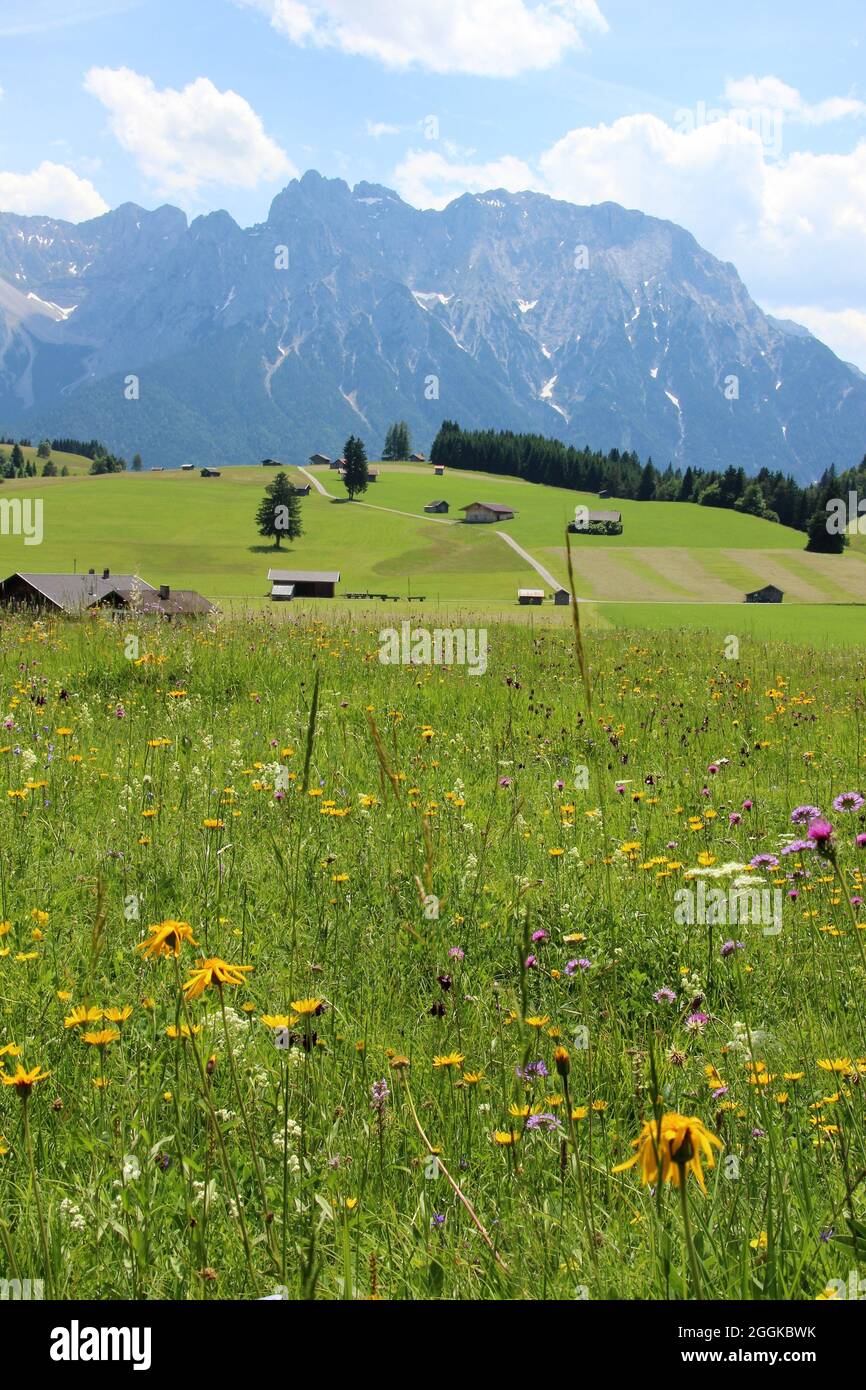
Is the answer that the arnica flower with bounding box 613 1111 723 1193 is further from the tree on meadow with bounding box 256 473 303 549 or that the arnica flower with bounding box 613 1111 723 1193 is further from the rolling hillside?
the tree on meadow with bounding box 256 473 303 549

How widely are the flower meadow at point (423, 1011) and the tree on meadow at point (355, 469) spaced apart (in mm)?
157522

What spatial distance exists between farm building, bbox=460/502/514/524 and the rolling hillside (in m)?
2.90

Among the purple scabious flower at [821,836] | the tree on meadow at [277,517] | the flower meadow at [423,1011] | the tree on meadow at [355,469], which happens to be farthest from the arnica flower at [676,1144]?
the tree on meadow at [355,469]

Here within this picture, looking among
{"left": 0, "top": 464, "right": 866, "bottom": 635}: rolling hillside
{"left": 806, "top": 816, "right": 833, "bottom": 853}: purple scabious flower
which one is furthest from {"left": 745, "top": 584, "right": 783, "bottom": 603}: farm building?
{"left": 806, "top": 816, "right": 833, "bottom": 853}: purple scabious flower

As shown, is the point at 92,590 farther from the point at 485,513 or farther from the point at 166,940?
the point at 485,513

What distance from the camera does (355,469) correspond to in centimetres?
16425

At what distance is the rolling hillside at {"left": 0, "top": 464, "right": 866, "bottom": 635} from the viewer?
86.4 m

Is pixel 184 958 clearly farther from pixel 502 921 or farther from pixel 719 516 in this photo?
pixel 719 516

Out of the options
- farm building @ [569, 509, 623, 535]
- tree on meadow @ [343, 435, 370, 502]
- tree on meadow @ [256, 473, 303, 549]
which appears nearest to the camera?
tree on meadow @ [256, 473, 303, 549]

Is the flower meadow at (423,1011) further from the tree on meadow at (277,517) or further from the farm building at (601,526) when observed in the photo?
the farm building at (601,526)

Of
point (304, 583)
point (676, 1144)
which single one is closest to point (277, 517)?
point (304, 583)

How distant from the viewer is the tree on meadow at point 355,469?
162 m

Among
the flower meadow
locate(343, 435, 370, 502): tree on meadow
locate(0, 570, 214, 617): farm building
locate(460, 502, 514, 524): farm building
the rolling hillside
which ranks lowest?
the flower meadow

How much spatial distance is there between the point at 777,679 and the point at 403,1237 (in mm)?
12268
